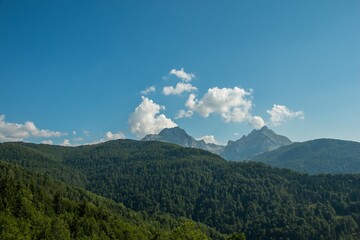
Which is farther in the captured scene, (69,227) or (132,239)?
(132,239)

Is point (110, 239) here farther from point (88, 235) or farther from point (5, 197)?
point (5, 197)

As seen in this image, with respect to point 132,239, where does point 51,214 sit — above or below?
above

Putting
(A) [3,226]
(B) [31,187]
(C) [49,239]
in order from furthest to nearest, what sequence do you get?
(B) [31,187] → (C) [49,239] → (A) [3,226]

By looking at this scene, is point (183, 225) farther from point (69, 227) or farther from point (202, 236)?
point (69, 227)

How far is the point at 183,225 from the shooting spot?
8875 centimetres

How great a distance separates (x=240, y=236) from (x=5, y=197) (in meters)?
97.0

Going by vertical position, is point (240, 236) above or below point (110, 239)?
above

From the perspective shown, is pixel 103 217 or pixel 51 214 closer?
pixel 51 214

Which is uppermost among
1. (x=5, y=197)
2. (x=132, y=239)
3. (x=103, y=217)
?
(x=5, y=197)

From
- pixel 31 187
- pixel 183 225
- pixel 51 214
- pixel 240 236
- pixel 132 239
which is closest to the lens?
pixel 183 225

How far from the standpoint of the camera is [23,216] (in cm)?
13788

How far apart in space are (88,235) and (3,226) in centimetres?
4847

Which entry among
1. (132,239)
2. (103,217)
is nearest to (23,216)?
(103,217)

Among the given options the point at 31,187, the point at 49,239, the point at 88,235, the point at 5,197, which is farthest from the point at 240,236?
the point at 31,187
